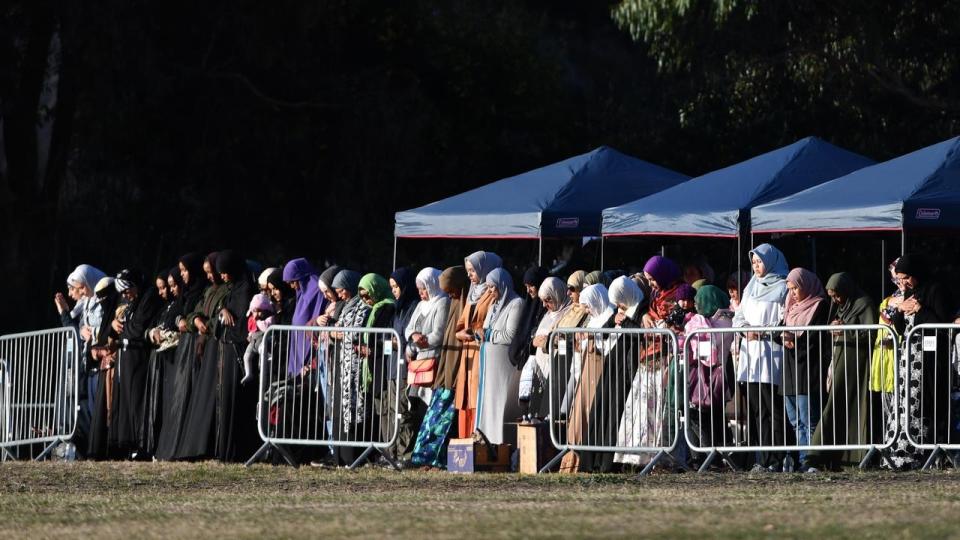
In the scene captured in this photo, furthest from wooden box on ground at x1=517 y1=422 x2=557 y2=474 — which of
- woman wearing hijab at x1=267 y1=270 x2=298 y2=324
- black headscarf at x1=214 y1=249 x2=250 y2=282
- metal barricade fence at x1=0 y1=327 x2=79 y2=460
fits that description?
metal barricade fence at x1=0 y1=327 x2=79 y2=460

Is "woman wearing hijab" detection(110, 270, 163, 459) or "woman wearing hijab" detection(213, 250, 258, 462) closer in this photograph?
"woman wearing hijab" detection(213, 250, 258, 462)

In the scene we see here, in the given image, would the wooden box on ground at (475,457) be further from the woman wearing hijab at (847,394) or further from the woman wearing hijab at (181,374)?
the woman wearing hijab at (181,374)

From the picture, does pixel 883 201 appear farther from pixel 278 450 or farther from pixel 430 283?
pixel 278 450

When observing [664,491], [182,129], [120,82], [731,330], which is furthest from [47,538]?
[182,129]

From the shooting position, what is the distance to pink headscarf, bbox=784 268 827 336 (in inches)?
551

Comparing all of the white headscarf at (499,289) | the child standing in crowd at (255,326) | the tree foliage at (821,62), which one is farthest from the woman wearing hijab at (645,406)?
the tree foliage at (821,62)

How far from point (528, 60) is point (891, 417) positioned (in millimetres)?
22310

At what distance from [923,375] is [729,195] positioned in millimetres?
4391

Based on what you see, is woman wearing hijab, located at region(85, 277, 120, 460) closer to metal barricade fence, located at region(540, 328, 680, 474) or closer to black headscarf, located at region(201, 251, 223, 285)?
black headscarf, located at region(201, 251, 223, 285)

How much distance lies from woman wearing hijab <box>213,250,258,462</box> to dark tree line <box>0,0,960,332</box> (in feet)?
34.2

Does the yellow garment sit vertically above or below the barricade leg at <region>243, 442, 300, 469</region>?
above

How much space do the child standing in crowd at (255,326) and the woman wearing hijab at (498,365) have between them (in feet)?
6.52

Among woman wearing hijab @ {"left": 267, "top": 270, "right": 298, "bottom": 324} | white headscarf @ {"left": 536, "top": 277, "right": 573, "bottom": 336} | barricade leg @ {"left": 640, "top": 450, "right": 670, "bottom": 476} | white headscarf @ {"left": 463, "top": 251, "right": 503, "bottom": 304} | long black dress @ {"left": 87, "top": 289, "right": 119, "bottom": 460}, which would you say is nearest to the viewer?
barricade leg @ {"left": 640, "top": 450, "right": 670, "bottom": 476}

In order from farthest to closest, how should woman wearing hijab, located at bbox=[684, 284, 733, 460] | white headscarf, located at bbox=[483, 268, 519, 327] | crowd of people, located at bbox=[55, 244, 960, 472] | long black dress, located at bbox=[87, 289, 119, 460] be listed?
long black dress, located at bbox=[87, 289, 119, 460] < white headscarf, located at bbox=[483, 268, 519, 327] < woman wearing hijab, located at bbox=[684, 284, 733, 460] < crowd of people, located at bbox=[55, 244, 960, 472]
